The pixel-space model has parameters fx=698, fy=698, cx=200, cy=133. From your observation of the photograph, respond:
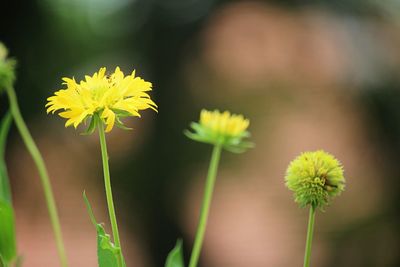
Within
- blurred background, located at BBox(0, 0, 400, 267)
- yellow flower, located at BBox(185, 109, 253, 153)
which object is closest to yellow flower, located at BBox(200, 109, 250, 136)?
yellow flower, located at BBox(185, 109, 253, 153)

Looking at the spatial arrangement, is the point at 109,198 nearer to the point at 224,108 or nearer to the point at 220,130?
the point at 220,130

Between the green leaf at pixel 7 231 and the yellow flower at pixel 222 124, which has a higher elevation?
the yellow flower at pixel 222 124

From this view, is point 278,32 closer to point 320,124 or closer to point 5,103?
point 320,124

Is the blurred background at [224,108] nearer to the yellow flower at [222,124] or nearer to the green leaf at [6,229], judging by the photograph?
the yellow flower at [222,124]

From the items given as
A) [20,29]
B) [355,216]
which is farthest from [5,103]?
[355,216]

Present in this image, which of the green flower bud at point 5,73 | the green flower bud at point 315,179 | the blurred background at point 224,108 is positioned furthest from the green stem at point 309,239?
the blurred background at point 224,108
